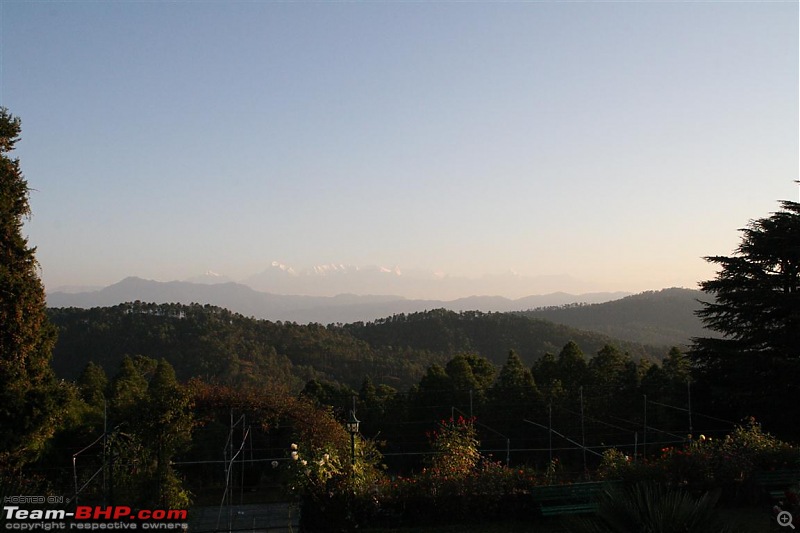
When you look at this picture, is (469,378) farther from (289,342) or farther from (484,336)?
(484,336)

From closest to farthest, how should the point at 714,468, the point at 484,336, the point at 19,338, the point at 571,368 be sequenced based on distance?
1. the point at 714,468
2. the point at 19,338
3. the point at 571,368
4. the point at 484,336

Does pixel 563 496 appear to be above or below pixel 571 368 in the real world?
above

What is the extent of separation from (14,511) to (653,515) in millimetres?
4711

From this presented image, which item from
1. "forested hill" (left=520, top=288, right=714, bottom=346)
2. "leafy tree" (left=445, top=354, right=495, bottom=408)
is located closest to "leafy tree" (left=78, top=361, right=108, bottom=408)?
"leafy tree" (left=445, top=354, right=495, bottom=408)

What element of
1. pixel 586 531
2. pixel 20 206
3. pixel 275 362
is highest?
pixel 20 206

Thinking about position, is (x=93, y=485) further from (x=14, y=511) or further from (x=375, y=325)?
(x=375, y=325)

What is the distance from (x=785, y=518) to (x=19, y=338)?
1189 cm

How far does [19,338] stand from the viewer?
10758 mm

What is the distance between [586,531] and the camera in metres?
4.18

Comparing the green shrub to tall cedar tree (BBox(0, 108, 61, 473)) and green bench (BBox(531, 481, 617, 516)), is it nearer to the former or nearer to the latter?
green bench (BBox(531, 481, 617, 516))

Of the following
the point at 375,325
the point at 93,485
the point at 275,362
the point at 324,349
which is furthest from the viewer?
the point at 375,325

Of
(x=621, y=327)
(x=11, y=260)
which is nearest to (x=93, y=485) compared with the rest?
(x=11, y=260)

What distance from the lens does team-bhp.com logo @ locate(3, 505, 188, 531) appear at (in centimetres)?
397

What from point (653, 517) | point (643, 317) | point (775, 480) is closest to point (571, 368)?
point (775, 480)
